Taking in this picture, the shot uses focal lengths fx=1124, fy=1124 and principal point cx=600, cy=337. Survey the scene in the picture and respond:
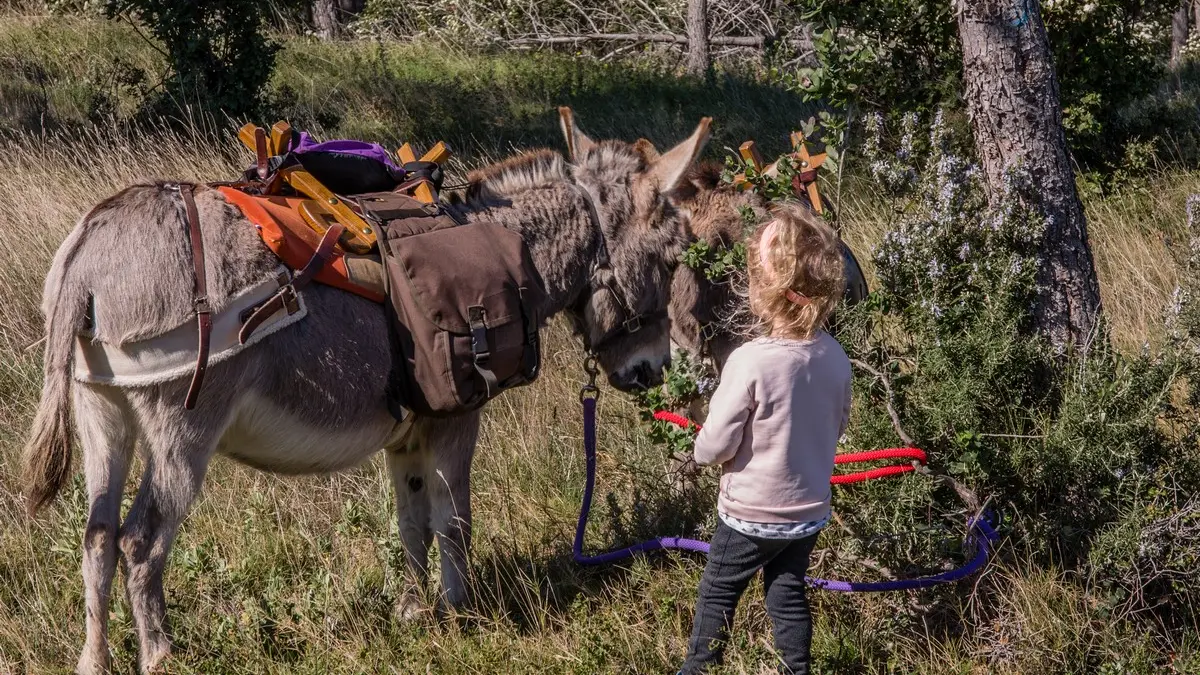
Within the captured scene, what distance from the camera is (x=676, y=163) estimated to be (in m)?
4.07

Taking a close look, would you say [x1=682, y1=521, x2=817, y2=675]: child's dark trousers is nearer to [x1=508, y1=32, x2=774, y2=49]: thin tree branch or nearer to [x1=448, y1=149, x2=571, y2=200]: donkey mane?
[x1=448, y1=149, x2=571, y2=200]: donkey mane

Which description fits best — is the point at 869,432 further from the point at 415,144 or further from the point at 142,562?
the point at 415,144

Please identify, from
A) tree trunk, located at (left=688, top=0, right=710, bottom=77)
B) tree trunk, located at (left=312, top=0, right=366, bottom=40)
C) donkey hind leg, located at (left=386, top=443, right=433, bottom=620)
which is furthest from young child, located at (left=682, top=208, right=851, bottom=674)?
tree trunk, located at (left=312, top=0, right=366, bottom=40)

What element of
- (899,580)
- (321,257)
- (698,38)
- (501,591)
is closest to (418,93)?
(698,38)

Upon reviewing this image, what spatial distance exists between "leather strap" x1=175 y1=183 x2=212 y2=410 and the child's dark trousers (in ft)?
5.00

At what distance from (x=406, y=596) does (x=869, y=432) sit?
176 centimetres

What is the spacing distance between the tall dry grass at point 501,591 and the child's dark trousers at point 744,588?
0.62 ft

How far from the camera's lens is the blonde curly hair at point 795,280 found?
9.83 feet

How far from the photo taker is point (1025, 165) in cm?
411

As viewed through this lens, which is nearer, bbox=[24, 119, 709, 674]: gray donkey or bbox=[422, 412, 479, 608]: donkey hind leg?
bbox=[24, 119, 709, 674]: gray donkey

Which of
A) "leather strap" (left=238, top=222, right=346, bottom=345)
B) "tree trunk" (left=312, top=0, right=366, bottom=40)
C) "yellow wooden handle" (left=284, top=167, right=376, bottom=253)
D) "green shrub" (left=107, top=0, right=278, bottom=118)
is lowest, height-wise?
"leather strap" (left=238, top=222, right=346, bottom=345)

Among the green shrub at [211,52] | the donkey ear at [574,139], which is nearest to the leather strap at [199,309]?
the donkey ear at [574,139]

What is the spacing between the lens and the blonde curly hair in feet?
9.83

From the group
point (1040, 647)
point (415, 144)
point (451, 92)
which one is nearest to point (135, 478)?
point (1040, 647)
